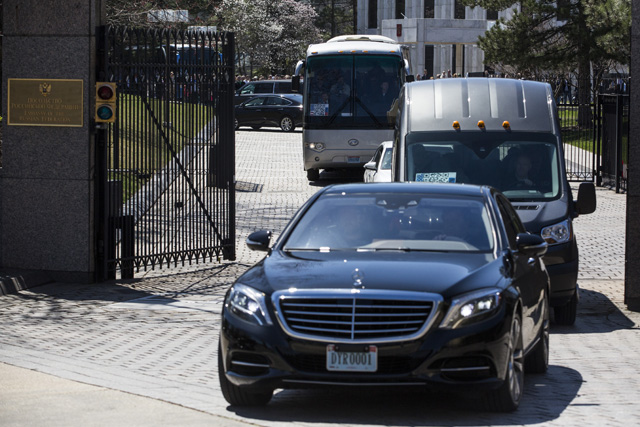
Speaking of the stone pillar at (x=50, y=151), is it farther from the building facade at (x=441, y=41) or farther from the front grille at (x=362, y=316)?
the building facade at (x=441, y=41)

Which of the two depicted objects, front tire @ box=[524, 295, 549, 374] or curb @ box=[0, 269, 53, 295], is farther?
curb @ box=[0, 269, 53, 295]

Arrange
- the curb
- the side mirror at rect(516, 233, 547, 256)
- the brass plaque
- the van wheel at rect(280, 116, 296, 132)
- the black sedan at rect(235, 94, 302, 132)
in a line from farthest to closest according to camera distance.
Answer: the van wheel at rect(280, 116, 296, 132)
the black sedan at rect(235, 94, 302, 132)
the brass plaque
the curb
the side mirror at rect(516, 233, 547, 256)

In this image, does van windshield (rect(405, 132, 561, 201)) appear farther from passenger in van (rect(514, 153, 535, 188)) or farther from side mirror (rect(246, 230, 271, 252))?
side mirror (rect(246, 230, 271, 252))

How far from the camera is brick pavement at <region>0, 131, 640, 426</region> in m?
7.38

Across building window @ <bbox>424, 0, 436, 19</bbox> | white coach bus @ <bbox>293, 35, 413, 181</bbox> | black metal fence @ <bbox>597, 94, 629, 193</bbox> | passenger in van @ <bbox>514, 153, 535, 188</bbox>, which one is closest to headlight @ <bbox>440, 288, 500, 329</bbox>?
passenger in van @ <bbox>514, 153, 535, 188</bbox>

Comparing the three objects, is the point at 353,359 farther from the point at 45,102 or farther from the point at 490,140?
the point at 45,102

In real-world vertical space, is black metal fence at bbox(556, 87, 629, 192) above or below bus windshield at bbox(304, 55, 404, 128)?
below

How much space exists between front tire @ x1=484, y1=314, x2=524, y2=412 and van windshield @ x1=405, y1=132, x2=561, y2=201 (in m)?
4.85

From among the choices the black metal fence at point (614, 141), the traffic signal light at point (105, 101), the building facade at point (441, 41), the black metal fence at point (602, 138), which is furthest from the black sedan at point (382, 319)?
the building facade at point (441, 41)

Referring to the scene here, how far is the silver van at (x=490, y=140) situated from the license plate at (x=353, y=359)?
5234 mm

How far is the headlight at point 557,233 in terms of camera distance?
36.9ft

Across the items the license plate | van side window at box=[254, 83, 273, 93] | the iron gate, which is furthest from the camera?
van side window at box=[254, 83, 273, 93]

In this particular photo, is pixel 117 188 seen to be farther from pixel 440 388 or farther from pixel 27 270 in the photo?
pixel 440 388

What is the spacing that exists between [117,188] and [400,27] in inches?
2573
